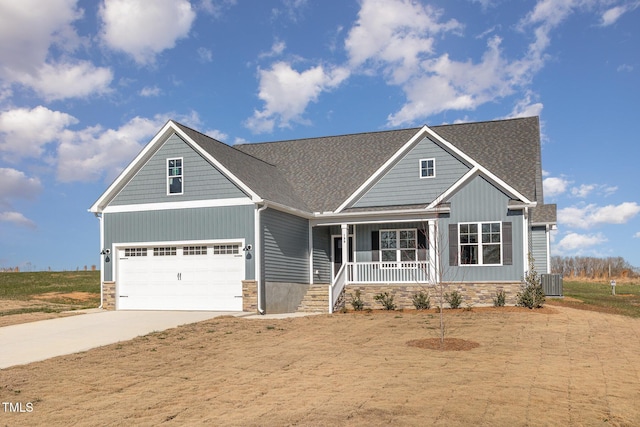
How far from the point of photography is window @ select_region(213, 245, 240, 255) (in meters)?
21.2

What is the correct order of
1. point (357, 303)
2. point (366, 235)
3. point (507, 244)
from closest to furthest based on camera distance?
point (507, 244), point (357, 303), point (366, 235)

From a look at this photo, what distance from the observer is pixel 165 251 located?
22250 mm

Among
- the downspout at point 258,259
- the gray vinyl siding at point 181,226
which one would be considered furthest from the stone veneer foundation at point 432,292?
the gray vinyl siding at point 181,226

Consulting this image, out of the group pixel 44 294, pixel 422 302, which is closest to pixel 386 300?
pixel 422 302

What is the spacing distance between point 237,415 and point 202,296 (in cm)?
1354

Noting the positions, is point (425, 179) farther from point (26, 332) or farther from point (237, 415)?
point (237, 415)

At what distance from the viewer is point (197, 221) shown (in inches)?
858

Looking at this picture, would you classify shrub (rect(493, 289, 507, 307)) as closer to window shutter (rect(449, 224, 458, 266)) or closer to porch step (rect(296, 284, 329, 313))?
window shutter (rect(449, 224, 458, 266))

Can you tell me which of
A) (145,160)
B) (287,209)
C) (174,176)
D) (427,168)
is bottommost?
(287,209)

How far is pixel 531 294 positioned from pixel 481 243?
2.72 m

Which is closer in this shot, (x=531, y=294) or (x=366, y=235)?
(x=531, y=294)

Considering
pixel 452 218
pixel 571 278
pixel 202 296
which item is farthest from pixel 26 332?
pixel 571 278

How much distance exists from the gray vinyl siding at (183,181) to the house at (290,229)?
1.6 inches

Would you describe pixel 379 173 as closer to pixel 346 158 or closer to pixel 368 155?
pixel 368 155
